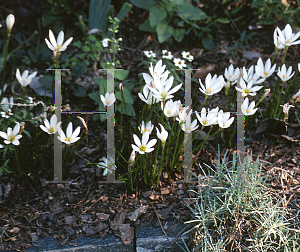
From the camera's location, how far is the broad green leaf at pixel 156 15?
2.77 meters

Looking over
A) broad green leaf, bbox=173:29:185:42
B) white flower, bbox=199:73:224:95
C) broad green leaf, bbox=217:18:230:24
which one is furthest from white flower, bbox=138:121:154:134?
broad green leaf, bbox=217:18:230:24

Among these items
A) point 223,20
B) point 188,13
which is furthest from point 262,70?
point 223,20

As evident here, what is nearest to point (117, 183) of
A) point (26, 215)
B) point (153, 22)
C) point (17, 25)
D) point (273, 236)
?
point (26, 215)

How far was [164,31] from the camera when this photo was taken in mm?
2877

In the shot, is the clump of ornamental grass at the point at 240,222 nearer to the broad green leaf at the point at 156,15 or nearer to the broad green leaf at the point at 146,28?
the broad green leaf at the point at 156,15

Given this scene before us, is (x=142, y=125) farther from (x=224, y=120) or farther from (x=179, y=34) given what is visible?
(x=179, y=34)

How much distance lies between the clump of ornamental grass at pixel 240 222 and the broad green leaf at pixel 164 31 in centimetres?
142

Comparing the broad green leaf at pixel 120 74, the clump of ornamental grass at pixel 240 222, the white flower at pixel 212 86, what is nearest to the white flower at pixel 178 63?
the broad green leaf at pixel 120 74

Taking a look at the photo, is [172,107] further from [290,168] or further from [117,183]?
[290,168]

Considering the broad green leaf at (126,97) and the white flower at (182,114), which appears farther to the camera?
the broad green leaf at (126,97)

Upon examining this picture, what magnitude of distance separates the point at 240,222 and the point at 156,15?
1803 mm

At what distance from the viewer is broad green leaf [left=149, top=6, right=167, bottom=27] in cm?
277

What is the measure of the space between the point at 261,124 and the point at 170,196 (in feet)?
2.71

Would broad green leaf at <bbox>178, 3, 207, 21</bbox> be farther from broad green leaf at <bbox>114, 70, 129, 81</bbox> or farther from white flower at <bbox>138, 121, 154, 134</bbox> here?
white flower at <bbox>138, 121, 154, 134</bbox>
